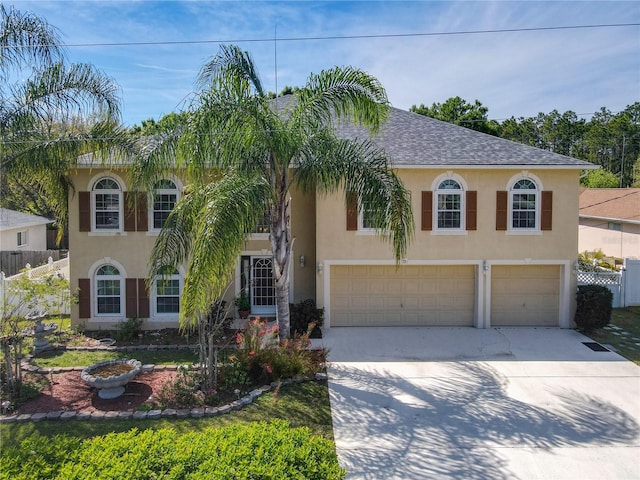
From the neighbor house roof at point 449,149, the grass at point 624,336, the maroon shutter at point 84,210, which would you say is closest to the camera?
the grass at point 624,336

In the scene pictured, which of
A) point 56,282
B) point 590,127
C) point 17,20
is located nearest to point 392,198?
point 56,282

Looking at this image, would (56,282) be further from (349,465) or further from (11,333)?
(349,465)

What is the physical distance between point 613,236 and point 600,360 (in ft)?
53.1

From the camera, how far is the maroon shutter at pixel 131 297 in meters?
14.0

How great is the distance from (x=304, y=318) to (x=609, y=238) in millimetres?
20010

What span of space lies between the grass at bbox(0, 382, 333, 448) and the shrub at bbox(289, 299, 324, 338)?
416 cm

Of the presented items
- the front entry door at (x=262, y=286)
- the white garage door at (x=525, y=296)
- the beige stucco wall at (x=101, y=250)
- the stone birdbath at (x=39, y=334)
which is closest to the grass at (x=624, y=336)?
the white garage door at (x=525, y=296)

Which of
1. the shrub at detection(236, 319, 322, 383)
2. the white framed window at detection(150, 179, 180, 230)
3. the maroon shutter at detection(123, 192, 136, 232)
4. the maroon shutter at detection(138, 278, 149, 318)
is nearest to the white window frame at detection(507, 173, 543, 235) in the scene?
the shrub at detection(236, 319, 322, 383)

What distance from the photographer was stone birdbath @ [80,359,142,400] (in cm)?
891

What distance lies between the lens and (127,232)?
14016mm

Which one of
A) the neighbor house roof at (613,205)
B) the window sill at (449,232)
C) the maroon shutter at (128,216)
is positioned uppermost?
the neighbor house roof at (613,205)

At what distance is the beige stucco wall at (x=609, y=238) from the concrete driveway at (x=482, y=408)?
43.5 ft

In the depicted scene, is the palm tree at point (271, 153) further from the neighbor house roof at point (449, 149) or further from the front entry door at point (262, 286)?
the front entry door at point (262, 286)

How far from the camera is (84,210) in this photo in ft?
45.6
